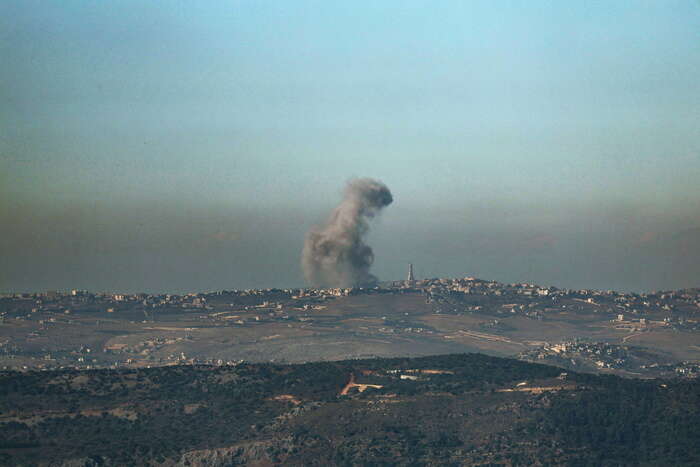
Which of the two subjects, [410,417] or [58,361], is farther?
[58,361]

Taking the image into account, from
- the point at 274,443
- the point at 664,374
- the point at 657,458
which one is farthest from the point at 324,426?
the point at 664,374

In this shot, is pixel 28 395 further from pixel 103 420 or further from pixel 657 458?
pixel 657 458

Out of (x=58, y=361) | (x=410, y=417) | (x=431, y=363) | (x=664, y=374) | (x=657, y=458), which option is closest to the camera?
(x=657, y=458)

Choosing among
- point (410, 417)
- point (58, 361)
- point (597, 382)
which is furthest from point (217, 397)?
point (58, 361)

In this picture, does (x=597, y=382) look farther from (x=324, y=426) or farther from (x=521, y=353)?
(x=521, y=353)

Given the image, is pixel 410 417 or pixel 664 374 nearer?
pixel 410 417

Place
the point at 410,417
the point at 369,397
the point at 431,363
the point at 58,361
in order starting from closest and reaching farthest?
1. the point at 410,417
2. the point at 369,397
3. the point at 431,363
4. the point at 58,361

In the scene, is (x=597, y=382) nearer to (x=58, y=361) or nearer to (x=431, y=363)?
(x=431, y=363)
